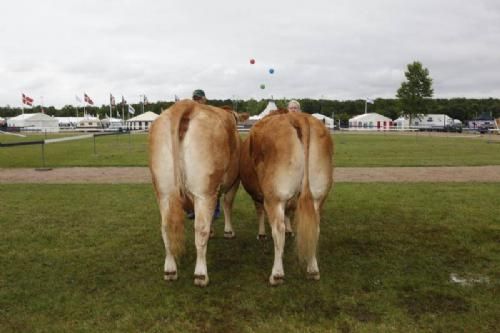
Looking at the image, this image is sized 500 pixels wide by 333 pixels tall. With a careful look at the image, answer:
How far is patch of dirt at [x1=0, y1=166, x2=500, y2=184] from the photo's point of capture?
13547 millimetres

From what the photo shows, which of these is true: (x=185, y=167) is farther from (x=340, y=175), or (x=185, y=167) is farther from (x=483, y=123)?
(x=483, y=123)

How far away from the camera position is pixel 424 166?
17.0m

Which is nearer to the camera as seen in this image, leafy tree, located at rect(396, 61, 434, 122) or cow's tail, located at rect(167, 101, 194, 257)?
cow's tail, located at rect(167, 101, 194, 257)

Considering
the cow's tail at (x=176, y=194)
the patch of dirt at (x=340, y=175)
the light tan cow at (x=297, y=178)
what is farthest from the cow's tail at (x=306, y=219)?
the patch of dirt at (x=340, y=175)

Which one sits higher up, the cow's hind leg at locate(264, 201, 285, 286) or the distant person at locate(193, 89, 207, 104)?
the distant person at locate(193, 89, 207, 104)

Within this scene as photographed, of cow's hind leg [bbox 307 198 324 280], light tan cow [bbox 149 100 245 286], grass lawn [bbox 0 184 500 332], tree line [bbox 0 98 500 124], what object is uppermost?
tree line [bbox 0 98 500 124]

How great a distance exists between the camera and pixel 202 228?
5.01m

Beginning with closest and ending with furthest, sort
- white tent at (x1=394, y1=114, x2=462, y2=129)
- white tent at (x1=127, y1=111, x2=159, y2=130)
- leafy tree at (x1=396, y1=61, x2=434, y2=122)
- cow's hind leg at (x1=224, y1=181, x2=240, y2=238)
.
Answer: cow's hind leg at (x1=224, y1=181, x2=240, y2=238), leafy tree at (x1=396, y1=61, x2=434, y2=122), white tent at (x1=394, y1=114, x2=462, y2=129), white tent at (x1=127, y1=111, x2=159, y2=130)

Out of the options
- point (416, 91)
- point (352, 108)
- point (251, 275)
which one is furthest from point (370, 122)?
point (251, 275)

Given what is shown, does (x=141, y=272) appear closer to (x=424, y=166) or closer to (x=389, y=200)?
(x=389, y=200)

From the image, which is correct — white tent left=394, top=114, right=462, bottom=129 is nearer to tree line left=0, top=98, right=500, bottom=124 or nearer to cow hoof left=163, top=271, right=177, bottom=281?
tree line left=0, top=98, right=500, bottom=124

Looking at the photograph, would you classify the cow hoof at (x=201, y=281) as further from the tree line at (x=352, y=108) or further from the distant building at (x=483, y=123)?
the tree line at (x=352, y=108)

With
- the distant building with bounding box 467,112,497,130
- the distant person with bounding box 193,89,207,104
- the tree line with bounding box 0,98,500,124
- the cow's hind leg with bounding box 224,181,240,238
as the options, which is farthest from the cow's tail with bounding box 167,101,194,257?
the tree line with bounding box 0,98,500,124

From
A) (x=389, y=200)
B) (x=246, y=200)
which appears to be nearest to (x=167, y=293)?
(x=246, y=200)
